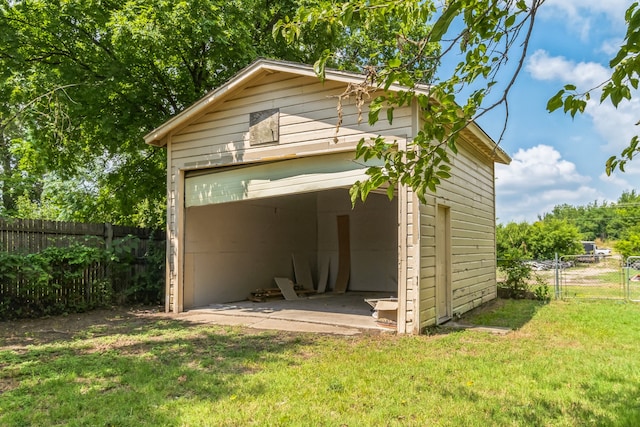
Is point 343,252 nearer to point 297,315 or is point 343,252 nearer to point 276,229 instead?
point 276,229

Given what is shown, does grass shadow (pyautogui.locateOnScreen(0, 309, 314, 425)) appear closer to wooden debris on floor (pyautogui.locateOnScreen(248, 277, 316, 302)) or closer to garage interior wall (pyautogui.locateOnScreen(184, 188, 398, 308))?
garage interior wall (pyautogui.locateOnScreen(184, 188, 398, 308))

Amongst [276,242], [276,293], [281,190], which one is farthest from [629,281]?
[281,190]

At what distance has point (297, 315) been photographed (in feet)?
26.1

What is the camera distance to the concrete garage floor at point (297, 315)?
6.77m

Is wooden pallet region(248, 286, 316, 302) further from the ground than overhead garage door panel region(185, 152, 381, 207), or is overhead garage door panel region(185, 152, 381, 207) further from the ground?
overhead garage door panel region(185, 152, 381, 207)

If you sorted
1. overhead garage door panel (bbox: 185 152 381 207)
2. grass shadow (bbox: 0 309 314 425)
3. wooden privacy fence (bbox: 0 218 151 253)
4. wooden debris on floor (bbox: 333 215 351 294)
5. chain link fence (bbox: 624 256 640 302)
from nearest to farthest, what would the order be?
grass shadow (bbox: 0 309 314 425) < overhead garage door panel (bbox: 185 152 381 207) < wooden privacy fence (bbox: 0 218 151 253) < chain link fence (bbox: 624 256 640 302) < wooden debris on floor (bbox: 333 215 351 294)

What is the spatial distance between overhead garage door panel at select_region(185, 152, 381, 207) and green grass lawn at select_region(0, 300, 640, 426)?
2.30 metres

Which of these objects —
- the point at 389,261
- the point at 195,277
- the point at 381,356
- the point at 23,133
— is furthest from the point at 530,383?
the point at 23,133

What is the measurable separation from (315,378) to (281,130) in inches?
170

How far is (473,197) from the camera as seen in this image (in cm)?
919

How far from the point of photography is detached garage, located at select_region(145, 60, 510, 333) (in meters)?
6.41

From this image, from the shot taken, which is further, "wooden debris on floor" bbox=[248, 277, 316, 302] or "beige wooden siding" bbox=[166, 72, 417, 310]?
"wooden debris on floor" bbox=[248, 277, 316, 302]

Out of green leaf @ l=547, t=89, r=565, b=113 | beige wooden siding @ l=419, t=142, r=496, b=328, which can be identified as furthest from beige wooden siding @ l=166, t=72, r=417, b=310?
green leaf @ l=547, t=89, r=565, b=113

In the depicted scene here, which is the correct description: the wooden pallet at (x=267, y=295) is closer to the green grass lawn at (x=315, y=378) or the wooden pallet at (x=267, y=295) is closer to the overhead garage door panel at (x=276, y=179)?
the overhead garage door panel at (x=276, y=179)
